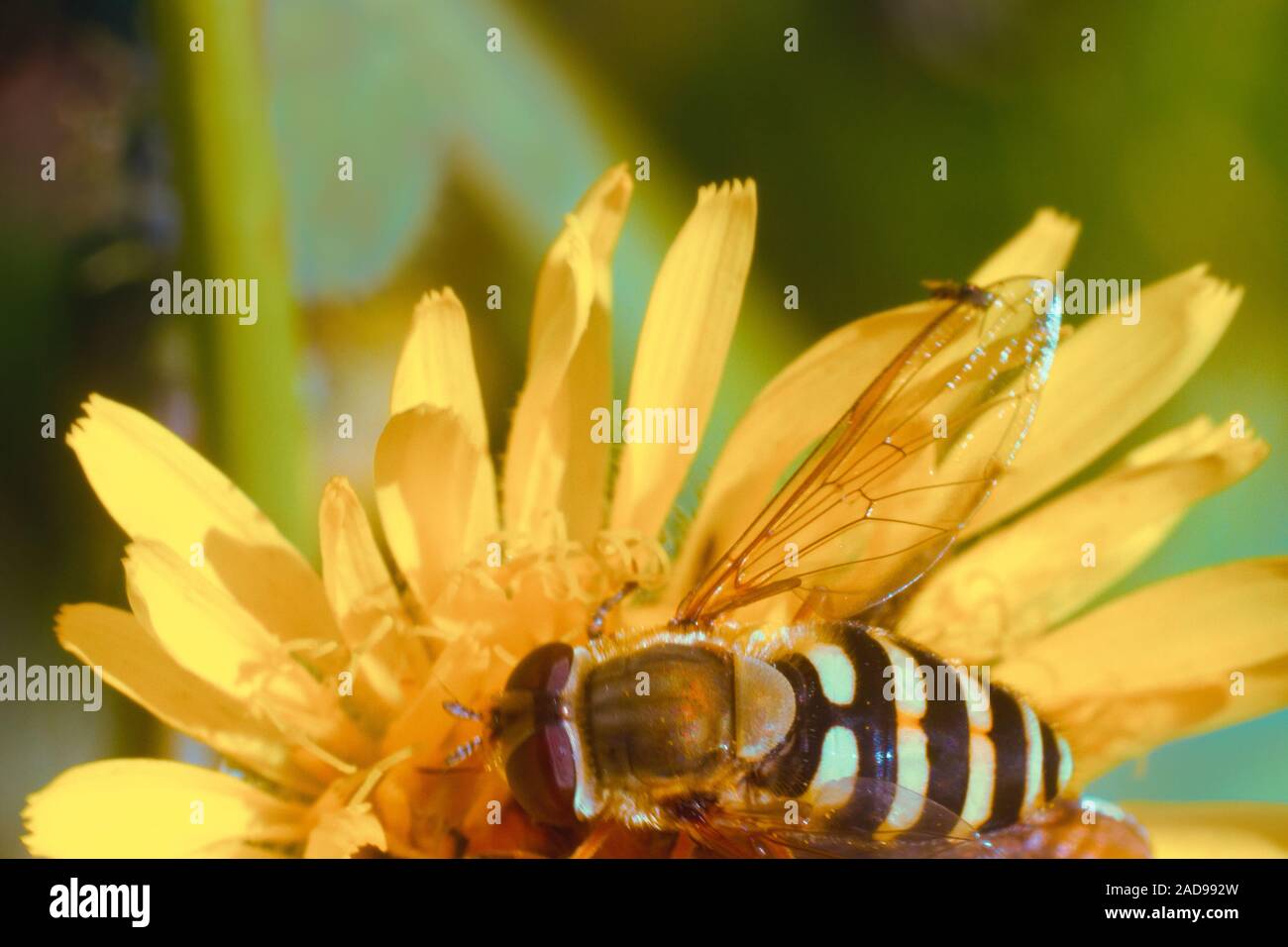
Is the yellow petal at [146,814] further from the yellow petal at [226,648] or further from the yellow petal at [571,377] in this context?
the yellow petal at [571,377]

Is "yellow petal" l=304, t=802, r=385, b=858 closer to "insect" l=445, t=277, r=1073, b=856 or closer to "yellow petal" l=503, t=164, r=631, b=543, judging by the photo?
"insect" l=445, t=277, r=1073, b=856

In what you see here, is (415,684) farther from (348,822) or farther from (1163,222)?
(1163,222)

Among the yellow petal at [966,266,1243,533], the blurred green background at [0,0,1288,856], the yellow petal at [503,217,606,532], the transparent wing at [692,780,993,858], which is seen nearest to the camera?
the transparent wing at [692,780,993,858]

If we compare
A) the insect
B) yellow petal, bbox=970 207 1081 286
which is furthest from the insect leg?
yellow petal, bbox=970 207 1081 286

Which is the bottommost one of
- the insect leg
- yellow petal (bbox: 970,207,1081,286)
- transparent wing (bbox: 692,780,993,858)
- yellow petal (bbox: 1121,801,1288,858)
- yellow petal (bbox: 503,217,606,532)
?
yellow petal (bbox: 1121,801,1288,858)

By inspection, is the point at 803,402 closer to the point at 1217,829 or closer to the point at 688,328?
the point at 688,328

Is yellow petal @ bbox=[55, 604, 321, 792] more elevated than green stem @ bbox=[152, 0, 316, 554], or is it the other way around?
green stem @ bbox=[152, 0, 316, 554]
